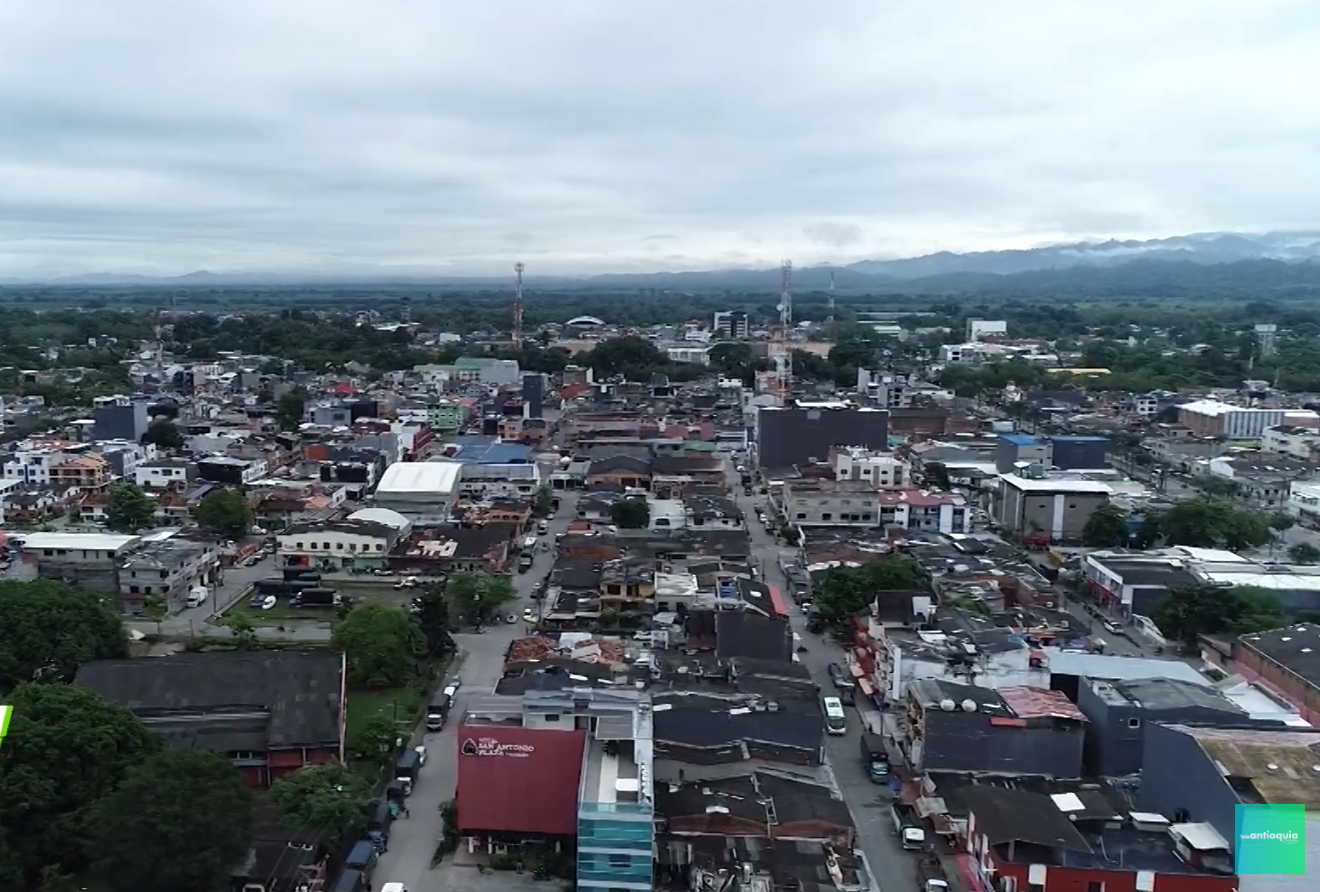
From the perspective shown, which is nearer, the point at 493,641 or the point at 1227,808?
the point at 1227,808

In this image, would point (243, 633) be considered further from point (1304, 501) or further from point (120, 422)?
point (1304, 501)

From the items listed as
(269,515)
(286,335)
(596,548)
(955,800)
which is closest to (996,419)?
(596,548)

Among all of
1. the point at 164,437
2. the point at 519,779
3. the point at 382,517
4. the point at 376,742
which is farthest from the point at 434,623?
the point at 164,437

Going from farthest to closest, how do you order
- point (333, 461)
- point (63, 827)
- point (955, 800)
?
1. point (333, 461)
2. point (955, 800)
3. point (63, 827)

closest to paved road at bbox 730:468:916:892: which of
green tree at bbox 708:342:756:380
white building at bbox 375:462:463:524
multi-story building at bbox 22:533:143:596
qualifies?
white building at bbox 375:462:463:524

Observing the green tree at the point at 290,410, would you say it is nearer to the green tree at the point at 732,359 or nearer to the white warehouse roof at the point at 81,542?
the white warehouse roof at the point at 81,542

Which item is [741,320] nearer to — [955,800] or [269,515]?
[269,515]
